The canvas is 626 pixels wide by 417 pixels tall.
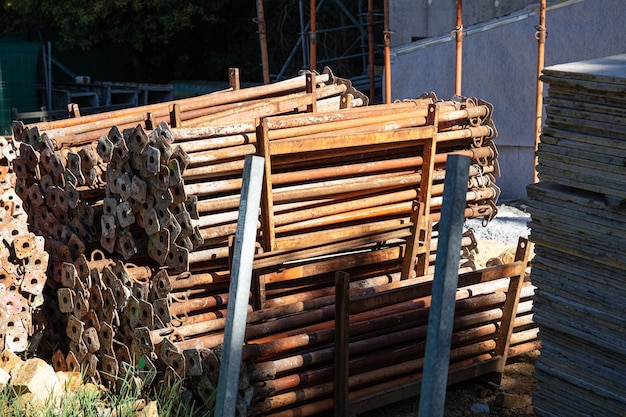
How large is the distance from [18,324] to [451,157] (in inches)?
202

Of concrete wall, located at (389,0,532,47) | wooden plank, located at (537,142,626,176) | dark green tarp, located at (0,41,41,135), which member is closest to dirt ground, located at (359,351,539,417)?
wooden plank, located at (537,142,626,176)

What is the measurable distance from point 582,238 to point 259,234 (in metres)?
2.68

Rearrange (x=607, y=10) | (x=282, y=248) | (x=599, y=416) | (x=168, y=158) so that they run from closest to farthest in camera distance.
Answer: (x=599, y=416) → (x=168, y=158) → (x=282, y=248) → (x=607, y=10)

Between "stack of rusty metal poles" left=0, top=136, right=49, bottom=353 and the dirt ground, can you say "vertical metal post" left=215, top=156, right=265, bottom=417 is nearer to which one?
the dirt ground

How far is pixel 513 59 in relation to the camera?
41.7ft

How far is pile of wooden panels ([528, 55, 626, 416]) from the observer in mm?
5285

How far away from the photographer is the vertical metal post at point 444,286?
11.8ft

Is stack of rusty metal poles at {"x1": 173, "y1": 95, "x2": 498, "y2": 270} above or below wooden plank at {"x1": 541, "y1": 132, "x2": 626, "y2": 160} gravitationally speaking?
below

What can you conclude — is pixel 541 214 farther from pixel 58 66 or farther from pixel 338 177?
pixel 58 66

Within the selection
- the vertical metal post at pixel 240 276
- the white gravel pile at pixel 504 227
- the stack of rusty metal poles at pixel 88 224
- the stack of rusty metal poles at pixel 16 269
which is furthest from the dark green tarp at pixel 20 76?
the vertical metal post at pixel 240 276

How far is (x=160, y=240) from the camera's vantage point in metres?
6.70

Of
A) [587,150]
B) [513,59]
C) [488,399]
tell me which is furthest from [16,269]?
[513,59]

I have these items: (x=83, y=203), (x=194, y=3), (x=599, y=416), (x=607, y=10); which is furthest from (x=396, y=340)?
(x=194, y=3)

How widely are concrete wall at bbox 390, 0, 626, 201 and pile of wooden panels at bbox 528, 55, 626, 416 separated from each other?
20.7 ft
